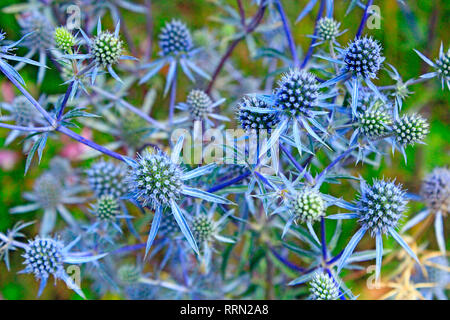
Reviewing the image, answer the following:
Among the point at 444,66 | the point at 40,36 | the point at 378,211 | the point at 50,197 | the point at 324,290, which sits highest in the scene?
the point at 40,36

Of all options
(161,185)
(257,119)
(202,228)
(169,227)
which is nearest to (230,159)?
(257,119)

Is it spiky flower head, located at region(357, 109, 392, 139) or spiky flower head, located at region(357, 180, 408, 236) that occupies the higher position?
spiky flower head, located at region(357, 109, 392, 139)

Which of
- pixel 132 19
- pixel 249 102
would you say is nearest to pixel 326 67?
pixel 249 102

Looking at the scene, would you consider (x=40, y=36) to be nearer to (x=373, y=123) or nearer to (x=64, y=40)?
(x=64, y=40)

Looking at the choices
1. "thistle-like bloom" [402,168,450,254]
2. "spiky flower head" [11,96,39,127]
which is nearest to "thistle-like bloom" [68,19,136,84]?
"spiky flower head" [11,96,39,127]

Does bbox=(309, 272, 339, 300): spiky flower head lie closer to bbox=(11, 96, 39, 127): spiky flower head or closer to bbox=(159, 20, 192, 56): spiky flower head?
bbox=(159, 20, 192, 56): spiky flower head

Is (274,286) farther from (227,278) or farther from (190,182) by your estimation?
(190,182)
